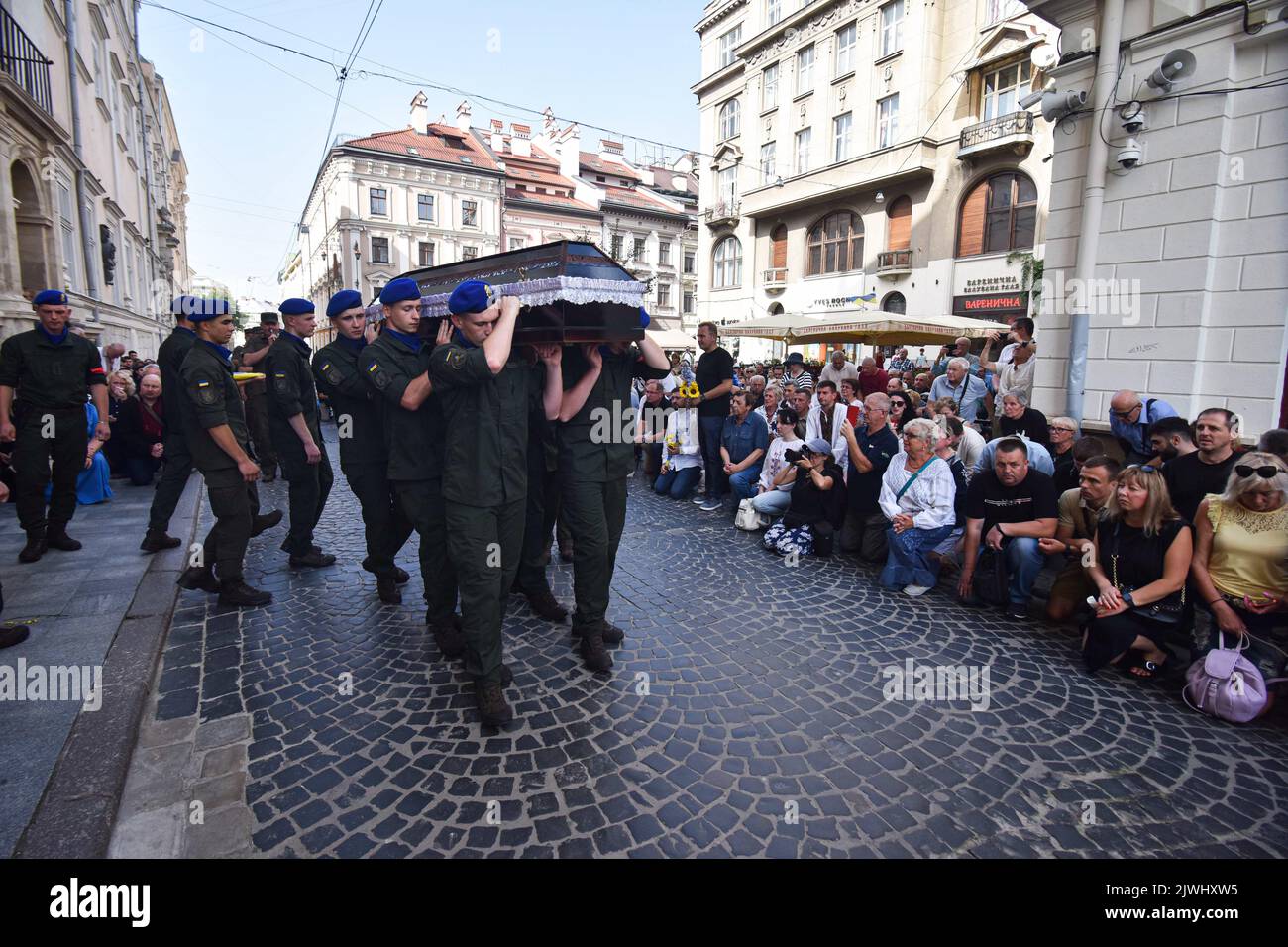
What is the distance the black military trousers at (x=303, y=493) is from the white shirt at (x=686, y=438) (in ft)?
15.2

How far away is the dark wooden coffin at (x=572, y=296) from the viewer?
11.8 feet

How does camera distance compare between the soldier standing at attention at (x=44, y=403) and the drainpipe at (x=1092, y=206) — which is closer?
the soldier standing at attention at (x=44, y=403)

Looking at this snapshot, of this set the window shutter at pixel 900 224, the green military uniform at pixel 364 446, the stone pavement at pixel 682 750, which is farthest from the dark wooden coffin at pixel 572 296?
the window shutter at pixel 900 224

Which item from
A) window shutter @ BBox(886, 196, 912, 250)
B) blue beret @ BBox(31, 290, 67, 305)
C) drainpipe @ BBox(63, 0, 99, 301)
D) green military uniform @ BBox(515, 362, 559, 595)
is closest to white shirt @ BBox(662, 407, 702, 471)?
green military uniform @ BBox(515, 362, 559, 595)

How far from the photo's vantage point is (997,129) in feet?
68.2

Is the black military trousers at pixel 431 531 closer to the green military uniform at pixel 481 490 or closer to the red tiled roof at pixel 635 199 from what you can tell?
the green military uniform at pixel 481 490

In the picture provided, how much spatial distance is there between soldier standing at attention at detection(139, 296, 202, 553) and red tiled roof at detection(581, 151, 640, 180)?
169 feet

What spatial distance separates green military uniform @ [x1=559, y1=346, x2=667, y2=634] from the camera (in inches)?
150

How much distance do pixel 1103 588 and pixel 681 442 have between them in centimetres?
553

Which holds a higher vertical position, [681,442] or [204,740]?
[681,442]

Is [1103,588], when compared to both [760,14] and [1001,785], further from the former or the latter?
[760,14]
